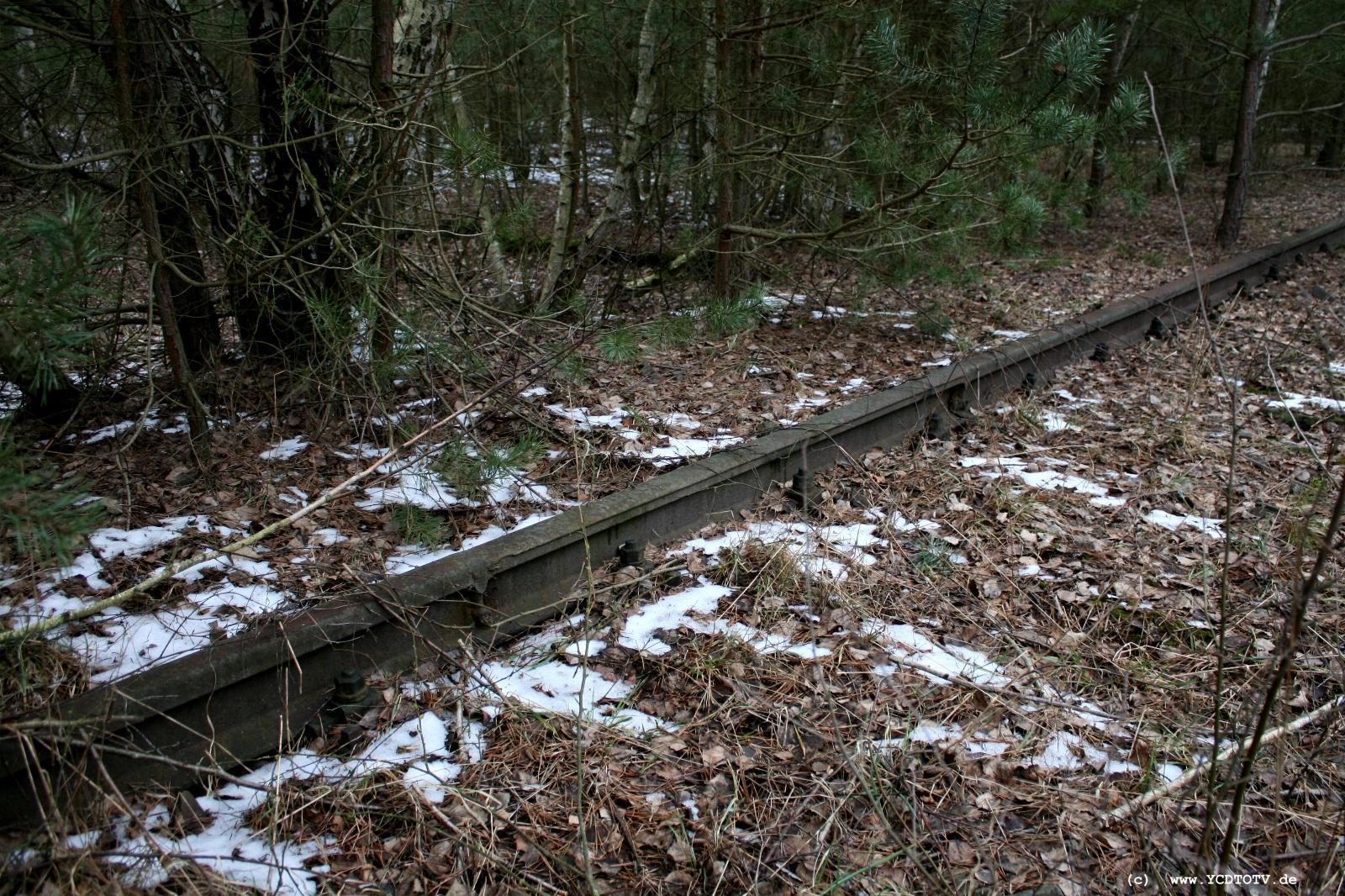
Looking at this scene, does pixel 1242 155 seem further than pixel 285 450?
Yes

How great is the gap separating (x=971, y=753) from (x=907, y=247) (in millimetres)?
4905

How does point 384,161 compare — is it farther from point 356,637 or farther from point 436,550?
point 356,637

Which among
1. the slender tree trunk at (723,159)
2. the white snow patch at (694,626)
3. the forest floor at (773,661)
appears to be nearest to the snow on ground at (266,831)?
the forest floor at (773,661)

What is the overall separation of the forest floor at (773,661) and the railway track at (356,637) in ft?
0.38

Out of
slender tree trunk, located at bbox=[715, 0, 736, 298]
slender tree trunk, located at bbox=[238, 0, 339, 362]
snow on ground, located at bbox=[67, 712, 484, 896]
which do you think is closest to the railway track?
snow on ground, located at bbox=[67, 712, 484, 896]

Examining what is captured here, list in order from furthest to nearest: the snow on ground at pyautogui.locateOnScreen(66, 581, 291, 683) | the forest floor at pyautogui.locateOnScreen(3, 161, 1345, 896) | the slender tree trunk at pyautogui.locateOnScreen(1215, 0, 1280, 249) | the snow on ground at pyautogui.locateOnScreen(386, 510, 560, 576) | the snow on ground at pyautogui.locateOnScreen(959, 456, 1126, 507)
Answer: the slender tree trunk at pyautogui.locateOnScreen(1215, 0, 1280, 249), the snow on ground at pyautogui.locateOnScreen(959, 456, 1126, 507), the snow on ground at pyautogui.locateOnScreen(386, 510, 560, 576), the snow on ground at pyautogui.locateOnScreen(66, 581, 291, 683), the forest floor at pyautogui.locateOnScreen(3, 161, 1345, 896)

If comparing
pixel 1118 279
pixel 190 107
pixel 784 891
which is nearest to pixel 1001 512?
pixel 784 891

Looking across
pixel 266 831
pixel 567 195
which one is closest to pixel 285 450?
pixel 266 831

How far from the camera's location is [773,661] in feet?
10.3

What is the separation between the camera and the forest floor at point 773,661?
2.38m

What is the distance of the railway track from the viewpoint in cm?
229

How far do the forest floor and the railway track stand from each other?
12 cm

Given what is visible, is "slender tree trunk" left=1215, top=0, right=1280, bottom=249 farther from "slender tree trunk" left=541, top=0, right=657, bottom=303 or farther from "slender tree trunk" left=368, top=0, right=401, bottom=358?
"slender tree trunk" left=368, top=0, right=401, bottom=358

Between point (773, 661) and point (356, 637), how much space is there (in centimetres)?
140
